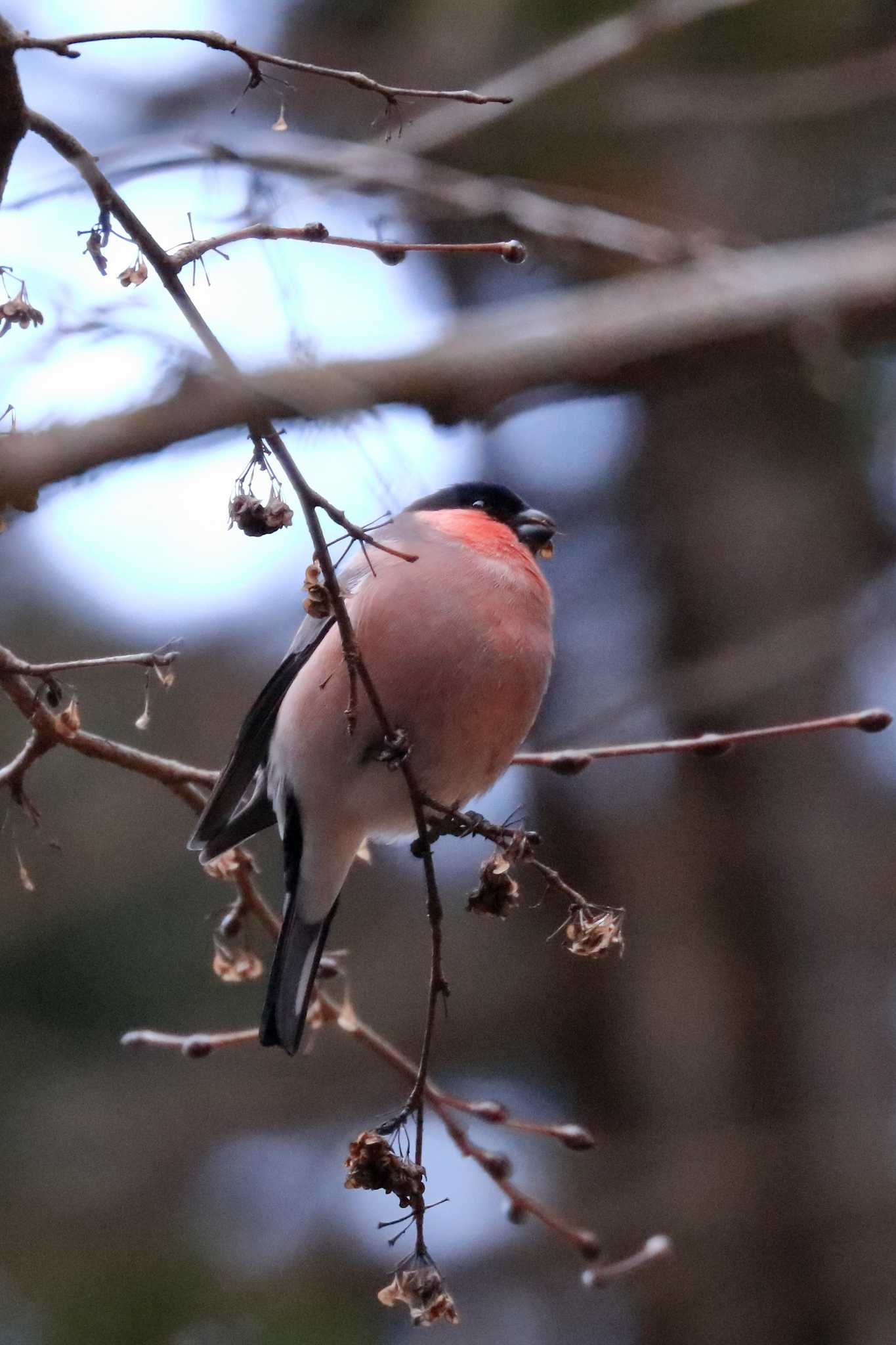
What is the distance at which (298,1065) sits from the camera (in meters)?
4.84

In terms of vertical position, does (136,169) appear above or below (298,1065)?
above

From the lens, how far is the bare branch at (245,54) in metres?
1.19

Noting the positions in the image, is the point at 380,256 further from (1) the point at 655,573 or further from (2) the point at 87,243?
(1) the point at 655,573

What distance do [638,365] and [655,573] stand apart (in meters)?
2.97

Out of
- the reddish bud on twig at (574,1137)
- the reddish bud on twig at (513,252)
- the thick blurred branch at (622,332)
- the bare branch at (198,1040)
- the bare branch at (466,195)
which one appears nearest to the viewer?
the reddish bud on twig at (513,252)

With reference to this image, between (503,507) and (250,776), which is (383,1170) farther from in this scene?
(503,507)

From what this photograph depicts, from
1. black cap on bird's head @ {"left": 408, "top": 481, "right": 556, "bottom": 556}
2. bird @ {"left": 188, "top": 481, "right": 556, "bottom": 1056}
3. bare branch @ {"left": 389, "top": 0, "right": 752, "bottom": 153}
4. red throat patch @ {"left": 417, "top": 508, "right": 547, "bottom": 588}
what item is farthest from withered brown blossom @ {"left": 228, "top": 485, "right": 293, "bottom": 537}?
bare branch @ {"left": 389, "top": 0, "right": 752, "bottom": 153}

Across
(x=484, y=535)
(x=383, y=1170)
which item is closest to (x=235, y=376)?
(x=383, y=1170)

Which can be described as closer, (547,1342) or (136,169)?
(136,169)

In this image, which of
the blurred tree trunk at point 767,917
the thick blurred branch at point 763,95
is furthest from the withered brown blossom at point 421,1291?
the thick blurred branch at point 763,95

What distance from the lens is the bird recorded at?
7.40ft

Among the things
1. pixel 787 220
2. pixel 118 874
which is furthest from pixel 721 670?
pixel 787 220

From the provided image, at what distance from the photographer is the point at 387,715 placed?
86.1 inches

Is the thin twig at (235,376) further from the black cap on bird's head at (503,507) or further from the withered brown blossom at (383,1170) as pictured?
the black cap on bird's head at (503,507)
